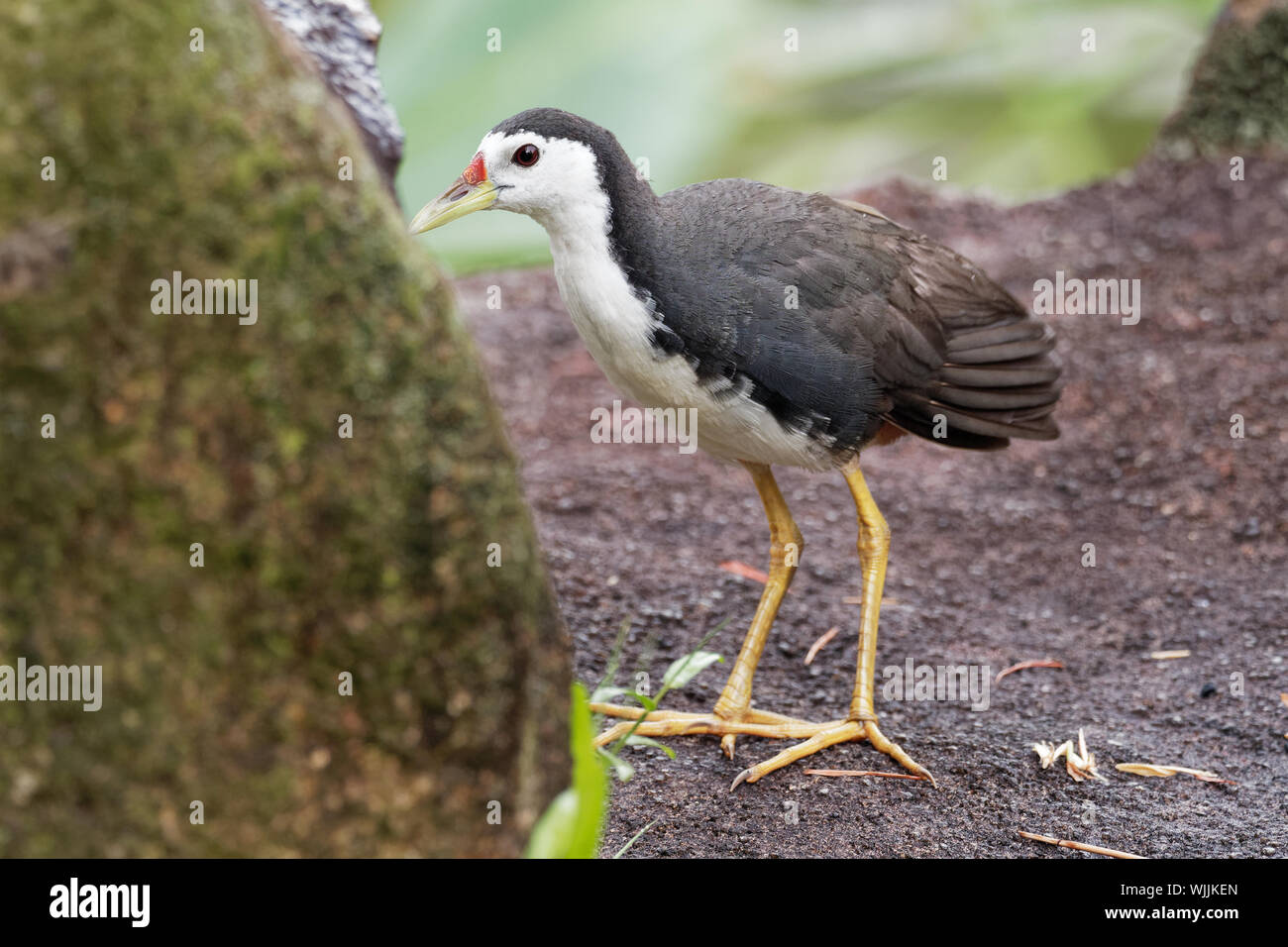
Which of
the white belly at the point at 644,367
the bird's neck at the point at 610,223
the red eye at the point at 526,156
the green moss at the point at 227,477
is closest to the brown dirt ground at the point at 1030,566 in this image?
the white belly at the point at 644,367

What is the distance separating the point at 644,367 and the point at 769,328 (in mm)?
294

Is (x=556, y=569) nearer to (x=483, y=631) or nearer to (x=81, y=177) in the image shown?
(x=483, y=631)

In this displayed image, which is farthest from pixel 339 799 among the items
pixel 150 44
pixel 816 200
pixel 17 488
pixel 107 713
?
pixel 816 200

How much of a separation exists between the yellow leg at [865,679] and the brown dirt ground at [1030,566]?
0.03 metres

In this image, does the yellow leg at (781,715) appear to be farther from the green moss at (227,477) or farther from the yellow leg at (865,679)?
the green moss at (227,477)

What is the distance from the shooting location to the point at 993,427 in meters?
3.24

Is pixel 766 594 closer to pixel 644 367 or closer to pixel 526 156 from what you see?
pixel 644 367

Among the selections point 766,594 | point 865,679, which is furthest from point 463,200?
point 865,679

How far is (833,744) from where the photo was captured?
2.99 m

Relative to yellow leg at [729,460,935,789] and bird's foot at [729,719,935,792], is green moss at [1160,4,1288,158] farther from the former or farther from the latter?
bird's foot at [729,719,935,792]

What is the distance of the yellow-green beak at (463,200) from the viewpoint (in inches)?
112

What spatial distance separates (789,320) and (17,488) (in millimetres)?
1724

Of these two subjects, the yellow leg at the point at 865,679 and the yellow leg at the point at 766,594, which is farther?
the yellow leg at the point at 766,594

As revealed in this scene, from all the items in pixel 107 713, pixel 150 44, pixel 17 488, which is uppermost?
pixel 150 44
